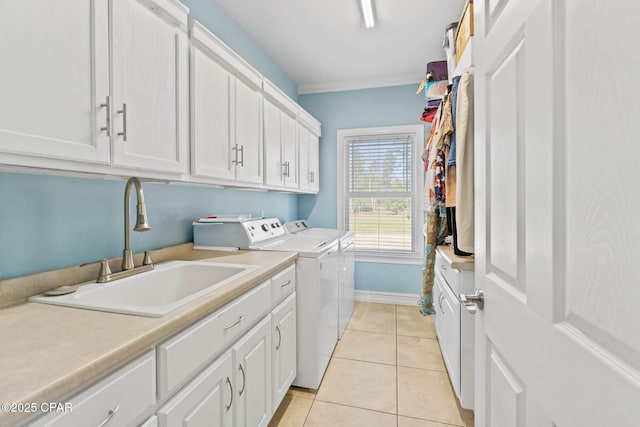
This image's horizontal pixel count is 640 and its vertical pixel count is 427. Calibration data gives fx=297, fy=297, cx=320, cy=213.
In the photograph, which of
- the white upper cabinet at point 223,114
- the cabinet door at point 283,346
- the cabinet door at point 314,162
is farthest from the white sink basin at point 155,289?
the cabinet door at point 314,162

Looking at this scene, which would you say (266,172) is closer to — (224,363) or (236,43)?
(236,43)

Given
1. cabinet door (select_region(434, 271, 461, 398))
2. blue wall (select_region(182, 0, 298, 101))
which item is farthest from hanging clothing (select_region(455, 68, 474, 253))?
blue wall (select_region(182, 0, 298, 101))

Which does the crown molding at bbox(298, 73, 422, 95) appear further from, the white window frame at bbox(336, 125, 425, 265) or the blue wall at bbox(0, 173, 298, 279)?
the blue wall at bbox(0, 173, 298, 279)

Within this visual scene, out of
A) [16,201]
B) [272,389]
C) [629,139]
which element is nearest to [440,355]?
[272,389]

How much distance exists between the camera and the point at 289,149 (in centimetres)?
273

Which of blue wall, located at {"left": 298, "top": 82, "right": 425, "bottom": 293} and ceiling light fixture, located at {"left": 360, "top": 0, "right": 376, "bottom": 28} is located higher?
ceiling light fixture, located at {"left": 360, "top": 0, "right": 376, "bottom": 28}

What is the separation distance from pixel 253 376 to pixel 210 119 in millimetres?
1335

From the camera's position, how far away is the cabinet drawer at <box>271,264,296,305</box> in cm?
160

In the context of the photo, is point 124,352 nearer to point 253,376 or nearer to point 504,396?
point 253,376

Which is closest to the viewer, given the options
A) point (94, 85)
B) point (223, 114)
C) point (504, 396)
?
point (504, 396)

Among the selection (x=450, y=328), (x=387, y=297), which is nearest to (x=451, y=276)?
(x=450, y=328)

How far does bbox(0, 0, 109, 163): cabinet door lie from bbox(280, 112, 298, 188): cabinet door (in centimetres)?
163

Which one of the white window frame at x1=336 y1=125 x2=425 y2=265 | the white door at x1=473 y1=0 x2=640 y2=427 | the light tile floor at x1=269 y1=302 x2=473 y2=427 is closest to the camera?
the white door at x1=473 y1=0 x2=640 y2=427

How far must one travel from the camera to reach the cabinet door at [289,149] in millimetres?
2621
